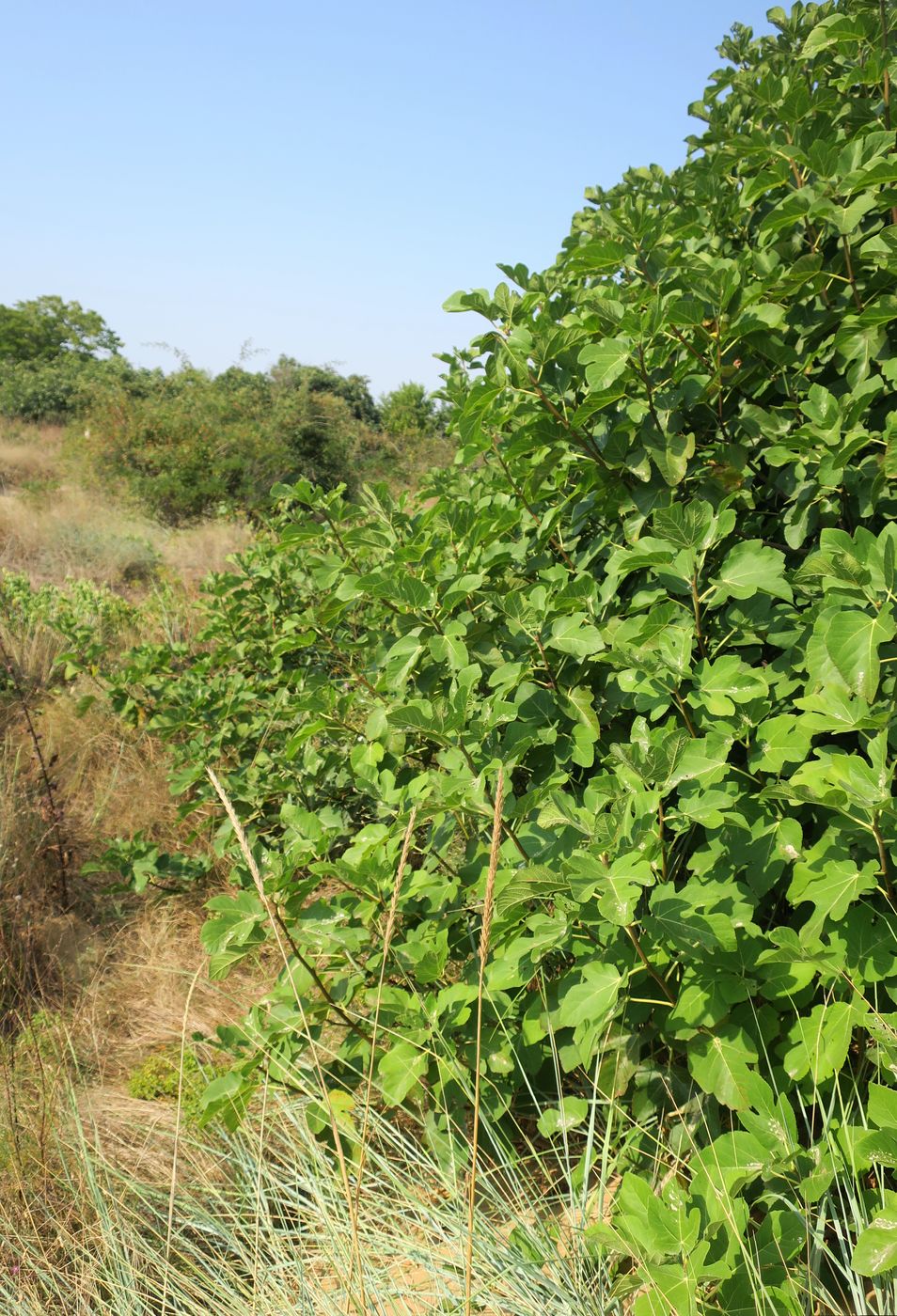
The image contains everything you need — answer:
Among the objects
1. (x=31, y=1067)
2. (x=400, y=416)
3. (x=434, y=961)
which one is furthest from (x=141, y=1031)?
(x=400, y=416)

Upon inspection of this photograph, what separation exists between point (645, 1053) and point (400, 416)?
21.3m

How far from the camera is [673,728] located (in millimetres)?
1578

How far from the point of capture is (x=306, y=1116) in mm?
1913

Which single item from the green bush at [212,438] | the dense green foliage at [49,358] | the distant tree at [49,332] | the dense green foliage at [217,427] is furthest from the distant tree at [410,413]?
the distant tree at [49,332]

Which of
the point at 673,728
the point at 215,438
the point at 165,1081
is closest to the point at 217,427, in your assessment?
the point at 215,438

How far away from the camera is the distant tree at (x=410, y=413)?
21094 mm

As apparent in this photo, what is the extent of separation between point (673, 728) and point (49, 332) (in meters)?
38.9

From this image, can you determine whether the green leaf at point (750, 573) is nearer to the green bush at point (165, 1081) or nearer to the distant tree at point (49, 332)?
the green bush at point (165, 1081)

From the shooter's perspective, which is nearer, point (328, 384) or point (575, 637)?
point (575, 637)

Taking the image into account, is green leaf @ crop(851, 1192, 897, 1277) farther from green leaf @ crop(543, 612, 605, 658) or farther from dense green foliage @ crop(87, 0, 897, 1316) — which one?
green leaf @ crop(543, 612, 605, 658)

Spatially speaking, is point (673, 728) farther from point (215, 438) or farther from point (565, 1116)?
point (215, 438)

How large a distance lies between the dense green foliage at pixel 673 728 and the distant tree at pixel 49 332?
33.8 meters

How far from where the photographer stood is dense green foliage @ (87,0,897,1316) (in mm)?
1324

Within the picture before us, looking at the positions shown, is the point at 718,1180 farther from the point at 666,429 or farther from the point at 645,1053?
the point at 666,429
